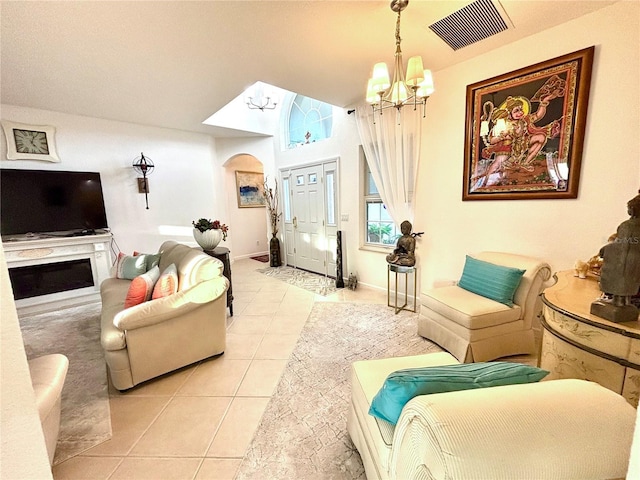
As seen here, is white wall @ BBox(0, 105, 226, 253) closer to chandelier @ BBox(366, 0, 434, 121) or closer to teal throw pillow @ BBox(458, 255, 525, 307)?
chandelier @ BBox(366, 0, 434, 121)

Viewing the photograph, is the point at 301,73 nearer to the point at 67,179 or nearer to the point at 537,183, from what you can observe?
the point at 537,183

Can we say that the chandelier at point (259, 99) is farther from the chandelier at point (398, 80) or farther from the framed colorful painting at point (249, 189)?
the chandelier at point (398, 80)

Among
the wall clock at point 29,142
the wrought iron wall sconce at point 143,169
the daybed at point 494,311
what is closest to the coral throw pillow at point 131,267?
the wrought iron wall sconce at point 143,169

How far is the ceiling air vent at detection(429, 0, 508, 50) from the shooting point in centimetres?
188

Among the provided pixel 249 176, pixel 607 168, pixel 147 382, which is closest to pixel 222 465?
pixel 147 382

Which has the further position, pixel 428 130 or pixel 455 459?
pixel 428 130

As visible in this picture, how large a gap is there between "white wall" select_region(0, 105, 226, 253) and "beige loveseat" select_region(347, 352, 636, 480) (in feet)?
16.3

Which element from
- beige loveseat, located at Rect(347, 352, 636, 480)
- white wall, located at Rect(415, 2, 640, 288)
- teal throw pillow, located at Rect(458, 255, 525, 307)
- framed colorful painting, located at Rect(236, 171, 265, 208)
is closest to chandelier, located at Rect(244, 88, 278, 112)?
framed colorful painting, located at Rect(236, 171, 265, 208)

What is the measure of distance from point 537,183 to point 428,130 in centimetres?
123

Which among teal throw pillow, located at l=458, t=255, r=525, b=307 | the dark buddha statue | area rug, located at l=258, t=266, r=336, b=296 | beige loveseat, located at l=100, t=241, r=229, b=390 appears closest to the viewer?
the dark buddha statue

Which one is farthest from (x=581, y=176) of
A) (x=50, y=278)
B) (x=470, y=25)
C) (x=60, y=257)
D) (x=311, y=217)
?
(x=50, y=278)

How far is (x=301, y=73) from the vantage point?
2.70 metres

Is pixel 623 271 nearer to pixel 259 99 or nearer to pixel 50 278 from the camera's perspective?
pixel 259 99

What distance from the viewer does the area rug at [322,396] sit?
136 centimetres
